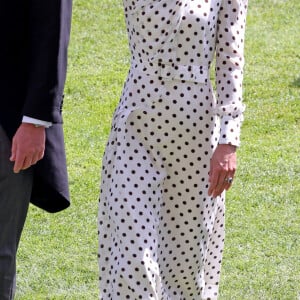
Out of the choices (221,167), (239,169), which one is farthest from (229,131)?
(239,169)

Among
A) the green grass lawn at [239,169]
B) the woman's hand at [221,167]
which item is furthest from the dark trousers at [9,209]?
the green grass lawn at [239,169]

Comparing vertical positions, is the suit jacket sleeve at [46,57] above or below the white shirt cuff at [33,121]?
above

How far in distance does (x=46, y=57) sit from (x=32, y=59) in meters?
0.09

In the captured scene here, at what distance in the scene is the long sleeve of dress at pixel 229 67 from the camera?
5023mm

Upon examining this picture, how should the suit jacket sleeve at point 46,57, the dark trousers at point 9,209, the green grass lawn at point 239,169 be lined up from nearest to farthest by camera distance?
the suit jacket sleeve at point 46,57, the dark trousers at point 9,209, the green grass lawn at point 239,169

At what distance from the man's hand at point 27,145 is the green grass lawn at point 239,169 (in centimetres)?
185

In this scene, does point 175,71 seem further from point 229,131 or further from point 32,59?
point 32,59

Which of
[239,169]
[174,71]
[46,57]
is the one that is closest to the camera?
[46,57]

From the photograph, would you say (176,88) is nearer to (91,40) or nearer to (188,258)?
(188,258)

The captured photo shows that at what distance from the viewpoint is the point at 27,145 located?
4.70 meters

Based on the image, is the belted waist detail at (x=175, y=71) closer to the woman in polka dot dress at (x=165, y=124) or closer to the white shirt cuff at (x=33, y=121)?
the woman in polka dot dress at (x=165, y=124)

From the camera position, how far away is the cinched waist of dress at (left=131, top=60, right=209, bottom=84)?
4.99 metres

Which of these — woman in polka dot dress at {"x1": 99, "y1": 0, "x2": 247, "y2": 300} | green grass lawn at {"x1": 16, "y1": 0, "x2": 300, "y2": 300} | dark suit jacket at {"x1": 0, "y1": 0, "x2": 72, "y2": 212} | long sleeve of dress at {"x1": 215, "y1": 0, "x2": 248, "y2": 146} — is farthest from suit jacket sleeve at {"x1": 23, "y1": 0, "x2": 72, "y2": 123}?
green grass lawn at {"x1": 16, "y1": 0, "x2": 300, "y2": 300}

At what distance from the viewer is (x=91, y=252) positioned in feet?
23.1
